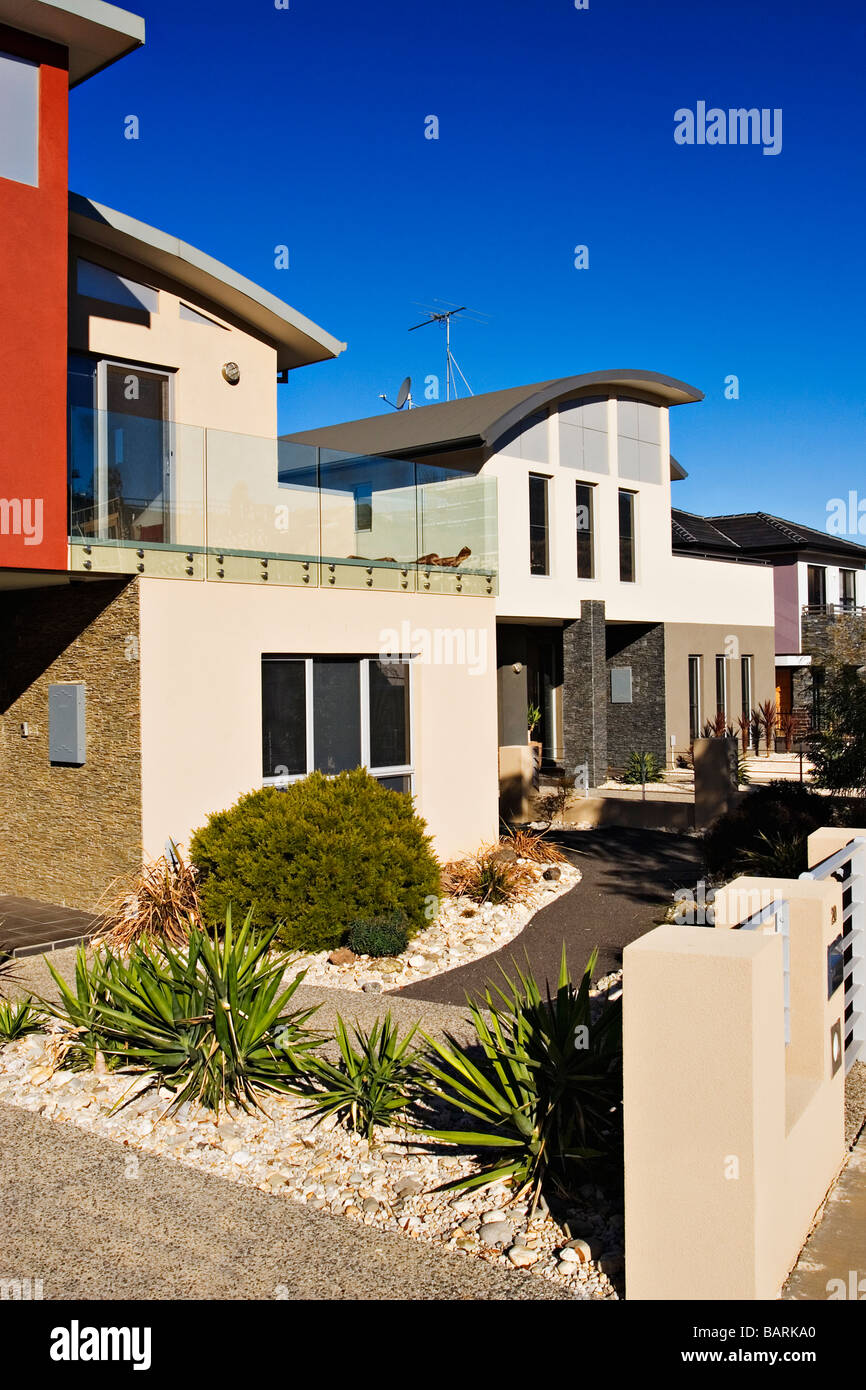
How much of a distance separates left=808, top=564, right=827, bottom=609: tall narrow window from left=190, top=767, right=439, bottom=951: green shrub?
28.0 meters

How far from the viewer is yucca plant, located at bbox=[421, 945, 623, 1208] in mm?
4914

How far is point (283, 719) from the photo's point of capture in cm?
1160

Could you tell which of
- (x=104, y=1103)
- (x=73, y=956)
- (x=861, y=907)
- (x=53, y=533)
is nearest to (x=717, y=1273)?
(x=861, y=907)

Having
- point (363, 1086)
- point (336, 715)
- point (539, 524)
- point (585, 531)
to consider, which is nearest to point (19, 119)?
point (336, 715)

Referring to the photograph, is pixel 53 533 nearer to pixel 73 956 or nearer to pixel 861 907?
pixel 73 956

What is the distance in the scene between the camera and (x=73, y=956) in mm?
9203

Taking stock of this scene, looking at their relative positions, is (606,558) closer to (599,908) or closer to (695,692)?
(695,692)

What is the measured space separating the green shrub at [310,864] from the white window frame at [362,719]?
0.93 metres

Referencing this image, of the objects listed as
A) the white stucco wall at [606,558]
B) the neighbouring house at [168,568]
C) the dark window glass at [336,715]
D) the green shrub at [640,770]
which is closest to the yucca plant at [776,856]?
the neighbouring house at [168,568]

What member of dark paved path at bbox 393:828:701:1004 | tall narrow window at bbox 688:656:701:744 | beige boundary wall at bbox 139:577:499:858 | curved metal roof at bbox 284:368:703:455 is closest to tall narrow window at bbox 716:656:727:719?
tall narrow window at bbox 688:656:701:744

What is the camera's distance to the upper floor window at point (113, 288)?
12.7 meters

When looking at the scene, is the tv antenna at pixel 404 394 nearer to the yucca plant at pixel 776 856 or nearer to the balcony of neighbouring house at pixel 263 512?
the balcony of neighbouring house at pixel 263 512

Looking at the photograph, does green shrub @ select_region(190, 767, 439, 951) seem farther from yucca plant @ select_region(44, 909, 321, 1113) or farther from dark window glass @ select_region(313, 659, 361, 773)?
yucca plant @ select_region(44, 909, 321, 1113)

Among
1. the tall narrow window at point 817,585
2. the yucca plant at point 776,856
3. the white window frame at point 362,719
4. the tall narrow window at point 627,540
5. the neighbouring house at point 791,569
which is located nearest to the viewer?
the yucca plant at point 776,856
